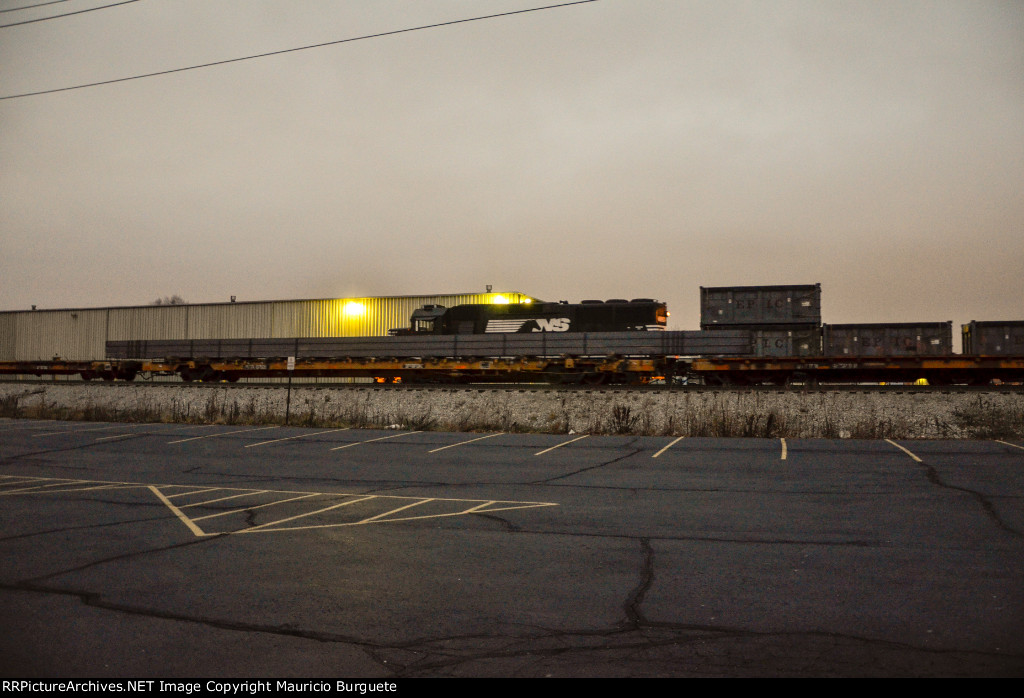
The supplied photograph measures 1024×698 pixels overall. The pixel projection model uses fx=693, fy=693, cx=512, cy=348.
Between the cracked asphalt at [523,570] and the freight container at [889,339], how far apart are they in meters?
12.9

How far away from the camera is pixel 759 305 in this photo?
27.9 meters

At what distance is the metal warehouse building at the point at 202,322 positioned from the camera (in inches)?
1775

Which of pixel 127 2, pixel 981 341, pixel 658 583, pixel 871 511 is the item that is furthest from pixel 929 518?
pixel 981 341

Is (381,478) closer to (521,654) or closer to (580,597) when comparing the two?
(580,597)

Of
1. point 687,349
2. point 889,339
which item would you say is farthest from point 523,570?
point 889,339

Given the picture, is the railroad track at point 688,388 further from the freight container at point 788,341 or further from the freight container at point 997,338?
the freight container at point 997,338

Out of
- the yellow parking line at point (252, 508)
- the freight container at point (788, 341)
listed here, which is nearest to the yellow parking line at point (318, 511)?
the yellow parking line at point (252, 508)

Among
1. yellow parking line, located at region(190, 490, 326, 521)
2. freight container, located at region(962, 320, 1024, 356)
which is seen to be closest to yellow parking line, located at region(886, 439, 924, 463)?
yellow parking line, located at region(190, 490, 326, 521)

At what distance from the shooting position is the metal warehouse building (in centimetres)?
4509

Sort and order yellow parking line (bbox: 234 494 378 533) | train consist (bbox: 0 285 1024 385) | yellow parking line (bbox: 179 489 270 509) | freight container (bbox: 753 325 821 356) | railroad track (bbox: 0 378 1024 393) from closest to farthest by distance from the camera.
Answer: yellow parking line (bbox: 234 494 378 533) < yellow parking line (bbox: 179 489 270 509) < railroad track (bbox: 0 378 1024 393) < train consist (bbox: 0 285 1024 385) < freight container (bbox: 753 325 821 356)

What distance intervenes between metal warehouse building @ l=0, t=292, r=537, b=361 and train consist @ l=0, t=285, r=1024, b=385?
42.6 feet

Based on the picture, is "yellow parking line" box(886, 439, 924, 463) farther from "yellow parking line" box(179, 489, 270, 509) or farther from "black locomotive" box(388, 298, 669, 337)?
"yellow parking line" box(179, 489, 270, 509)

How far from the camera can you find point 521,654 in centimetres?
486

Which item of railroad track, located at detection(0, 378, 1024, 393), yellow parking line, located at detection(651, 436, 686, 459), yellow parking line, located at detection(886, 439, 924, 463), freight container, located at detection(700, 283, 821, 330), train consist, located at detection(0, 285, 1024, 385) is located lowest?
yellow parking line, located at detection(651, 436, 686, 459)
